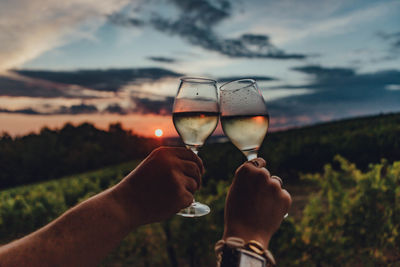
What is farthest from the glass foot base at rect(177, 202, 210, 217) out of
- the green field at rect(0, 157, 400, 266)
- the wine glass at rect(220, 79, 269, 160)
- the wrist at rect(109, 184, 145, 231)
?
the green field at rect(0, 157, 400, 266)

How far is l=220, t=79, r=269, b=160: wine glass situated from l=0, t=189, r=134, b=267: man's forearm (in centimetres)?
87

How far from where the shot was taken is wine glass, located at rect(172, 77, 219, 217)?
228 cm

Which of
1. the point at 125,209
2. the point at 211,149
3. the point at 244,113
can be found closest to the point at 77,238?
the point at 125,209

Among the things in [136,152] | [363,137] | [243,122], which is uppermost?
[243,122]

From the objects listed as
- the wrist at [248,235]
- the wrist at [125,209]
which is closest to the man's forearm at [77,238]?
the wrist at [125,209]

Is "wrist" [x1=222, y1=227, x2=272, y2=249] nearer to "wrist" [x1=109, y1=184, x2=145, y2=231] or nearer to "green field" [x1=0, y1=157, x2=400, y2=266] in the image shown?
"wrist" [x1=109, y1=184, x2=145, y2=231]

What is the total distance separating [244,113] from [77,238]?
115cm

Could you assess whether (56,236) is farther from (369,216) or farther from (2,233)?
(2,233)

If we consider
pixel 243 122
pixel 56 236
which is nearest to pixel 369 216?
pixel 243 122

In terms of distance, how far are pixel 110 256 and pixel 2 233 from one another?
424 cm

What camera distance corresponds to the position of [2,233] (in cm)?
910

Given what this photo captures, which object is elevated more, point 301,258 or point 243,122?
point 243,122

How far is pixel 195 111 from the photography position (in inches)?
89.7

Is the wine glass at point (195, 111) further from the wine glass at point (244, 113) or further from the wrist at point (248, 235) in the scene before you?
the wrist at point (248, 235)
